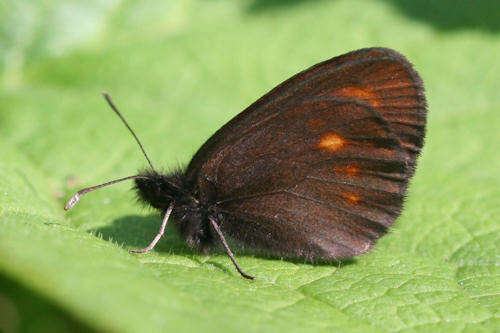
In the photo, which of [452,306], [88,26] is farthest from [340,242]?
[88,26]

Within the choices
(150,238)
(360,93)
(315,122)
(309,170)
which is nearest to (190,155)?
(150,238)

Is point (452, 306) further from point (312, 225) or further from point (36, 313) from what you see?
point (36, 313)

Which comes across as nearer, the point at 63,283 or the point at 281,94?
the point at 63,283

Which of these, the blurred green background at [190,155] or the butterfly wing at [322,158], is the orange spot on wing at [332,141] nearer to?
the butterfly wing at [322,158]

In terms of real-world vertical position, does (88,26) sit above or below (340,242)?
above

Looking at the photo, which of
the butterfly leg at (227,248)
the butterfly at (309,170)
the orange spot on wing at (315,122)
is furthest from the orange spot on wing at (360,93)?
the butterfly leg at (227,248)

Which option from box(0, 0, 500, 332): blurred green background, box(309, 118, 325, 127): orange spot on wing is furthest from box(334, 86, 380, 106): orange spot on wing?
box(0, 0, 500, 332): blurred green background

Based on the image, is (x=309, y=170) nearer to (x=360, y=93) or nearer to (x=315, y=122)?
(x=315, y=122)
